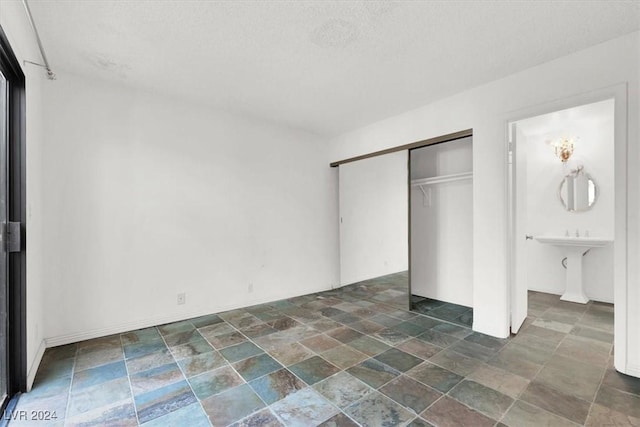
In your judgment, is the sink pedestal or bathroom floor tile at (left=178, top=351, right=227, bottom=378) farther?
the sink pedestal

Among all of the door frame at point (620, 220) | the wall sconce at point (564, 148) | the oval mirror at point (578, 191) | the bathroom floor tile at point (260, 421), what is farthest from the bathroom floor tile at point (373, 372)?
the wall sconce at point (564, 148)

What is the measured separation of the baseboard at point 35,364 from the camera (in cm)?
207

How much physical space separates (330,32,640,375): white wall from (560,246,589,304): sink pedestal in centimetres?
207

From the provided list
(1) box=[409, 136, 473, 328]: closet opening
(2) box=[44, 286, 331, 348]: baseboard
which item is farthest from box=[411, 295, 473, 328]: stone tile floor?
(2) box=[44, 286, 331, 348]: baseboard

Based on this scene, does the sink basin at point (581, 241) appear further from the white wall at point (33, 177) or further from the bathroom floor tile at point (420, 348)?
the white wall at point (33, 177)

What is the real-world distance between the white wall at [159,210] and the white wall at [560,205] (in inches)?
141

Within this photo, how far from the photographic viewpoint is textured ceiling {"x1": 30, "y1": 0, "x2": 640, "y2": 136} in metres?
1.94

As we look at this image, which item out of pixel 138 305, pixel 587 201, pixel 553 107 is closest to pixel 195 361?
pixel 138 305

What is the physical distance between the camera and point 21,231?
6.44ft

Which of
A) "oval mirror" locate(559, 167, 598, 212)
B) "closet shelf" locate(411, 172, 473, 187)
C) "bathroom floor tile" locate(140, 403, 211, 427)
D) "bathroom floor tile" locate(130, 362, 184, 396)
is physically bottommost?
"bathroom floor tile" locate(130, 362, 184, 396)

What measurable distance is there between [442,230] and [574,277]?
1.98m

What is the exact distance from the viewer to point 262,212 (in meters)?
4.12

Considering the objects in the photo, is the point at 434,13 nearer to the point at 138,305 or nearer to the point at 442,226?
the point at 442,226

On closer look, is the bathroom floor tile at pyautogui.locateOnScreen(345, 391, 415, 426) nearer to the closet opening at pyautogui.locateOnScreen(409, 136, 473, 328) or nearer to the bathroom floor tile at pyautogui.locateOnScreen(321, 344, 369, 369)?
the bathroom floor tile at pyautogui.locateOnScreen(321, 344, 369, 369)
